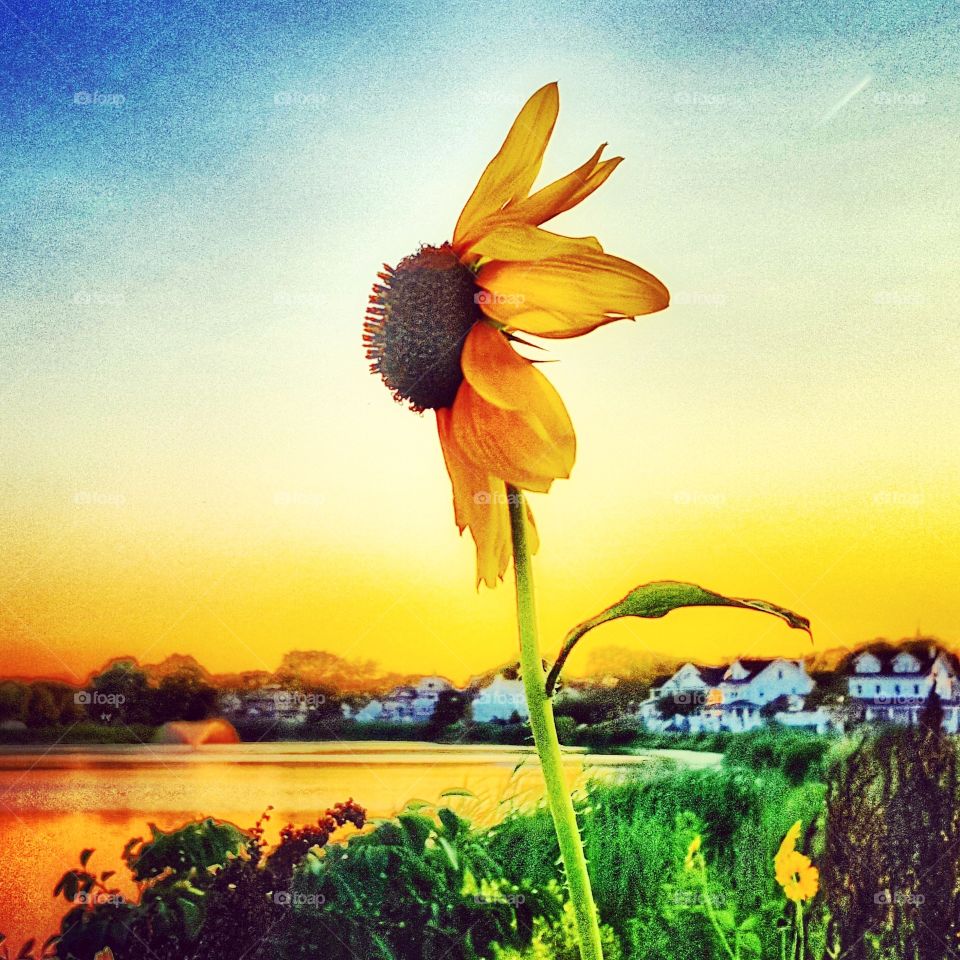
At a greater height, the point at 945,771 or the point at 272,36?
the point at 272,36

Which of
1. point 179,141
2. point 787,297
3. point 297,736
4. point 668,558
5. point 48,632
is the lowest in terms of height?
point 297,736

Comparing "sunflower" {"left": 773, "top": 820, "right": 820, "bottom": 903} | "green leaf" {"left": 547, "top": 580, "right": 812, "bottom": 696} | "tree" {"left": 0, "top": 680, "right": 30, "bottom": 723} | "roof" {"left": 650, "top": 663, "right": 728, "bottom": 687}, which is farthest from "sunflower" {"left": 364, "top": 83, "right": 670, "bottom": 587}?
"tree" {"left": 0, "top": 680, "right": 30, "bottom": 723}

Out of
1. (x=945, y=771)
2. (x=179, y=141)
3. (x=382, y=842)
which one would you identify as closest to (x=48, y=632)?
(x=382, y=842)

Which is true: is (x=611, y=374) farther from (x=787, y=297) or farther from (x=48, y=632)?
(x=48, y=632)

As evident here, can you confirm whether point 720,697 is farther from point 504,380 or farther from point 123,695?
point 123,695

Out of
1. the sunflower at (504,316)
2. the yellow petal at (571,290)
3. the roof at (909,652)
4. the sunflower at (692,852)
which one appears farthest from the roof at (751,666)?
the yellow petal at (571,290)

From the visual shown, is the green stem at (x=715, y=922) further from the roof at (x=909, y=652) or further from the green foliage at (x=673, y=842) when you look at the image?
the roof at (x=909, y=652)

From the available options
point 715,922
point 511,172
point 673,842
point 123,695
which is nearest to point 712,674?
point 673,842
